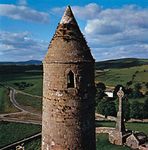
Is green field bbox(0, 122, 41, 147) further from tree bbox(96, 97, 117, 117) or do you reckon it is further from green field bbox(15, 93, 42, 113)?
green field bbox(15, 93, 42, 113)

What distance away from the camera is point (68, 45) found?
12.4 m

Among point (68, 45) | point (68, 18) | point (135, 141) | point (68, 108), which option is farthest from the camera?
point (135, 141)

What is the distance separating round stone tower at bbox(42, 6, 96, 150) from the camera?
12.2 metres

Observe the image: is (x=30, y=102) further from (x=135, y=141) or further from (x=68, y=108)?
(x=68, y=108)

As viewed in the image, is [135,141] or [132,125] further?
[132,125]

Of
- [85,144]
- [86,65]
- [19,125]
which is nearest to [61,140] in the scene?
[85,144]

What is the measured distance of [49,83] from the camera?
1247 cm

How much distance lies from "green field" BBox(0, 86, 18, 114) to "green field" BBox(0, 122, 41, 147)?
1548 centimetres

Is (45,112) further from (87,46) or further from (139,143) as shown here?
(139,143)

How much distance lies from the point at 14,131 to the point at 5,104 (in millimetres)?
29506

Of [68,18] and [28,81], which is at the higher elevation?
[68,18]

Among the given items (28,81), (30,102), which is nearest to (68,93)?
(30,102)

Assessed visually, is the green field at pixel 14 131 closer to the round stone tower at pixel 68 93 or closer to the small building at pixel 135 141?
the small building at pixel 135 141

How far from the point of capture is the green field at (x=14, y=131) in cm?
5578
